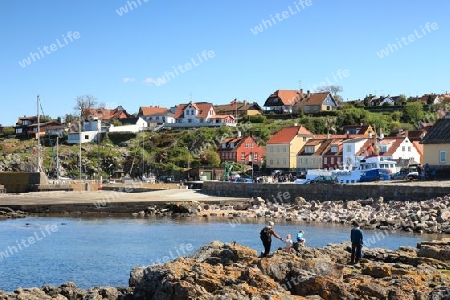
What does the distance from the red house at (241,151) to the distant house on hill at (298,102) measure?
2573 centimetres

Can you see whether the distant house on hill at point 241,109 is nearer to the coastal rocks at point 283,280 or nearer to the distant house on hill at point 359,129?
the distant house on hill at point 359,129

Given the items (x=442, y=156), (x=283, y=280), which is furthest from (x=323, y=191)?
(x=283, y=280)

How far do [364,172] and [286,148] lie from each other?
27.8 m

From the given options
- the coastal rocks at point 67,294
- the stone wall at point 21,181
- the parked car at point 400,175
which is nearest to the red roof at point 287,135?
the parked car at point 400,175

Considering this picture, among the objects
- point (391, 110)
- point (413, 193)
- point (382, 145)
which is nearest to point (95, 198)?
point (413, 193)

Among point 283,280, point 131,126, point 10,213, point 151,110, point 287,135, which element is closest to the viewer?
point 283,280

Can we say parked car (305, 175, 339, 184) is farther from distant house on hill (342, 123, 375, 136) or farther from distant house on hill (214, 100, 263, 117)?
distant house on hill (214, 100, 263, 117)

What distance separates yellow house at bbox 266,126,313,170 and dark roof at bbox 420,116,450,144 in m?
28.3

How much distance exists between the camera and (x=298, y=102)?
12812 cm

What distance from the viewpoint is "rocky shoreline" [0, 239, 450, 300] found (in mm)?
18922

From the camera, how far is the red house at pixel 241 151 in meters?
96.9

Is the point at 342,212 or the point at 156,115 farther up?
the point at 156,115

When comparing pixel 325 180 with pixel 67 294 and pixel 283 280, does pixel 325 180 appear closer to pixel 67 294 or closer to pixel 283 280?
pixel 67 294

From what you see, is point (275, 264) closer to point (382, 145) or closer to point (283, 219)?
point (283, 219)
